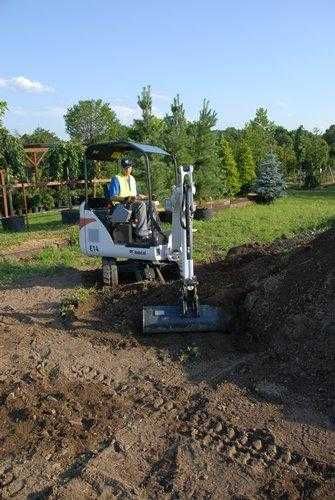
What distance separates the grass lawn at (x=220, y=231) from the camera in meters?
9.98

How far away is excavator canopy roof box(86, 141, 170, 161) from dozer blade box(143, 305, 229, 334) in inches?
115

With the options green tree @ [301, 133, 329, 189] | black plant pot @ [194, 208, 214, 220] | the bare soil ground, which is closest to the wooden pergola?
black plant pot @ [194, 208, 214, 220]

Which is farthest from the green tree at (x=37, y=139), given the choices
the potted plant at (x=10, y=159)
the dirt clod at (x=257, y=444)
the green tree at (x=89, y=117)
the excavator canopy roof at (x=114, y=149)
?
the dirt clod at (x=257, y=444)

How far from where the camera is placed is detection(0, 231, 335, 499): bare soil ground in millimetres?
3482

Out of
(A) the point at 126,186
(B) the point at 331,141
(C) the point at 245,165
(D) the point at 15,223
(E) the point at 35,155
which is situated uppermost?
(B) the point at 331,141

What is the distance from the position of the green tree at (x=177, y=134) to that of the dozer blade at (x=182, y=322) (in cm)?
965

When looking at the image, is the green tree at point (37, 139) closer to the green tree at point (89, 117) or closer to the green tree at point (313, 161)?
the green tree at point (89, 117)

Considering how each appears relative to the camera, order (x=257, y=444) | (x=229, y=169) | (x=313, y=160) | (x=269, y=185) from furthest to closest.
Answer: (x=313, y=160) < (x=229, y=169) < (x=269, y=185) < (x=257, y=444)

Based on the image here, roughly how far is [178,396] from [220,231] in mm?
9020

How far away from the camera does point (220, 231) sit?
1333 cm

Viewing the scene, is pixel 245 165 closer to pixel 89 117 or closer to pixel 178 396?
pixel 178 396

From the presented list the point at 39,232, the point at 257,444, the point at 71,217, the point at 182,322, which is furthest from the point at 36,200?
the point at 257,444

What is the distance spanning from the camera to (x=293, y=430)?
13.1 ft

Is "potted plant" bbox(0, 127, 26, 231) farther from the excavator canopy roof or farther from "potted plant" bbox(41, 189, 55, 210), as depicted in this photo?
the excavator canopy roof
